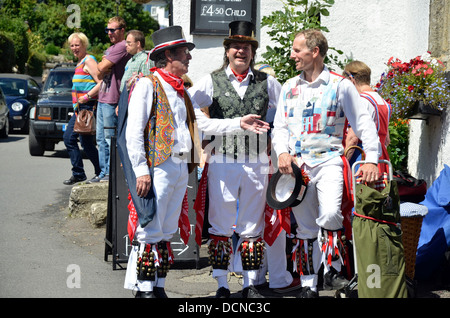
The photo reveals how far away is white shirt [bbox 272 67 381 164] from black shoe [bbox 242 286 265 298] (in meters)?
1.10

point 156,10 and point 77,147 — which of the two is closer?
point 77,147

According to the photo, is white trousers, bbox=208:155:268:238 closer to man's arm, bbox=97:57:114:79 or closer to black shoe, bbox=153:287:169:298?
black shoe, bbox=153:287:169:298

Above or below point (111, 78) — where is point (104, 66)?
above

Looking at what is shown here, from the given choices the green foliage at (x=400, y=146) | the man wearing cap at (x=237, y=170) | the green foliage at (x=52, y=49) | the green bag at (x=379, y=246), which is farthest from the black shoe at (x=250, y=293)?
the green foliage at (x=52, y=49)

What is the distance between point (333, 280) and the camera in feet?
17.9

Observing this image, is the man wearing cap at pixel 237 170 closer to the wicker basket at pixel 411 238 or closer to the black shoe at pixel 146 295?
the black shoe at pixel 146 295

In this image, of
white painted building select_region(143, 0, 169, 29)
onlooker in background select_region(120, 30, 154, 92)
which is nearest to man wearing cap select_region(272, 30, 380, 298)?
onlooker in background select_region(120, 30, 154, 92)

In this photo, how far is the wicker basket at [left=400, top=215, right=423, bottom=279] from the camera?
19.2ft

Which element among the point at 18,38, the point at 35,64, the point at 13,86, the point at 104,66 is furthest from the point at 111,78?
the point at 35,64

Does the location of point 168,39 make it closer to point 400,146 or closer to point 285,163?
point 285,163

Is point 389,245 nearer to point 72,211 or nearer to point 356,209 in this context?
point 356,209

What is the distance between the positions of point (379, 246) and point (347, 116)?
3.61 feet
